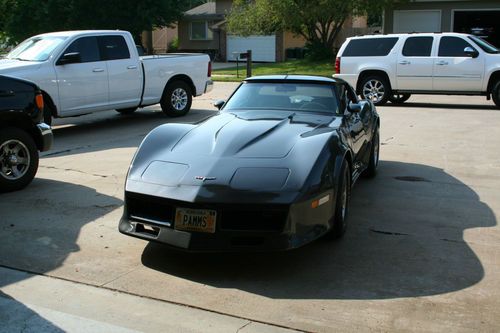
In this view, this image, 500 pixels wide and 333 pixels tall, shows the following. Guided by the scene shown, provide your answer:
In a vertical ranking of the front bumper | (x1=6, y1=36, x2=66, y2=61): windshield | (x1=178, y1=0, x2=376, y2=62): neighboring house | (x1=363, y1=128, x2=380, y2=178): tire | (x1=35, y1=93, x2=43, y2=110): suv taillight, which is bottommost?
(x1=363, y1=128, x2=380, y2=178): tire

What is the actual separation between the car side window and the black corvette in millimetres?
7007

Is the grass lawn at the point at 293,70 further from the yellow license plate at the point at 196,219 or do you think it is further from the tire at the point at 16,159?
the yellow license plate at the point at 196,219

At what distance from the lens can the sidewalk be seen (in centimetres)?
392

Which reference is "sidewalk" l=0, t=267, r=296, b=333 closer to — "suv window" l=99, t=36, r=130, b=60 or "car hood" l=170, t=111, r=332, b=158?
"car hood" l=170, t=111, r=332, b=158

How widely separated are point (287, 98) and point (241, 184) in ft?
7.39

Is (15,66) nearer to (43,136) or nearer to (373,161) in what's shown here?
(43,136)

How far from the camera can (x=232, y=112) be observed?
259 inches

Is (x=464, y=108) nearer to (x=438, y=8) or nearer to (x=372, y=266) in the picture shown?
(x=372, y=266)

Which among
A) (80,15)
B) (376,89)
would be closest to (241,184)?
(376,89)

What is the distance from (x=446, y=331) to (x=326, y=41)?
30936mm

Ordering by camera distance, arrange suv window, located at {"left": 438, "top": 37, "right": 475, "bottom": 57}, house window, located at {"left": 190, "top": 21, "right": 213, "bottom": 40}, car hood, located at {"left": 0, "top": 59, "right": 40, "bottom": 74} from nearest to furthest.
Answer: car hood, located at {"left": 0, "top": 59, "right": 40, "bottom": 74}, suv window, located at {"left": 438, "top": 37, "right": 475, "bottom": 57}, house window, located at {"left": 190, "top": 21, "right": 213, "bottom": 40}

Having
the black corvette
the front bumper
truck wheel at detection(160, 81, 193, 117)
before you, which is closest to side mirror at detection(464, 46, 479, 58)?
truck wheel at detection(160, 81, 193, 117)

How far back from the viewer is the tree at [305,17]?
30.2m

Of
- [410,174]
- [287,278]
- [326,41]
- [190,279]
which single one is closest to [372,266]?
[287,278]
